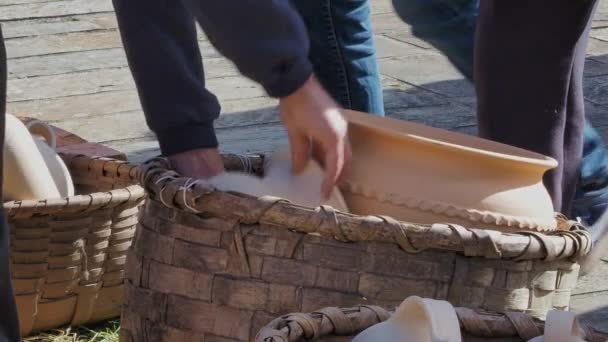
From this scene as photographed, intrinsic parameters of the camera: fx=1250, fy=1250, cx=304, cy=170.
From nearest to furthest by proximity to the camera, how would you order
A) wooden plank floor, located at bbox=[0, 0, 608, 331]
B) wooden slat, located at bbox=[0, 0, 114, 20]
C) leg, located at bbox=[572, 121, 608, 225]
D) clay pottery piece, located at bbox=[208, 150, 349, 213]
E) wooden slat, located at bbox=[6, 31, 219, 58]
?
clay pottery piece, located at bbox=[208, 150, 349, 213]
leg, located at bbox=[572, 121, 608, 225]
wooden plank floor, located at bbox=[0, 0, 608, 331]
wooden slat, located at bbox=[6, 31, 219, 58]
wooden slat, located at bbox=[0, 0, 114, 20]

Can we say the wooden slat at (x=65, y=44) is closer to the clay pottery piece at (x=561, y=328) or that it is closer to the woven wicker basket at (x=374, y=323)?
the woven wicker basket at (x=374, y=323)

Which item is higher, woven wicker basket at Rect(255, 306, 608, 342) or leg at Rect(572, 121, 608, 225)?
woven wicker basket at Rect(255, 306, 608, 342)

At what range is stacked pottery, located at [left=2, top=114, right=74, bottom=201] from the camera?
5.44 ft

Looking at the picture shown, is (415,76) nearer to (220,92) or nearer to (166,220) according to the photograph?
(220,92)

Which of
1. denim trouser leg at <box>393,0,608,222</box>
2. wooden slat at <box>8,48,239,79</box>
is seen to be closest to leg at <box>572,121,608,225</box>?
denim trouser leg at <box>393,0,608,222</box>

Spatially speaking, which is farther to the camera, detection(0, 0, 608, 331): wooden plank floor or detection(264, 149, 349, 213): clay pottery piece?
detection(0, 0, 608, 331): wooden plank floor

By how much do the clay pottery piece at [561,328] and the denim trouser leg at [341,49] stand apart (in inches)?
37.3

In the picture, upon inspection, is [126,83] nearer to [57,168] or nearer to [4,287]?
[57,168]

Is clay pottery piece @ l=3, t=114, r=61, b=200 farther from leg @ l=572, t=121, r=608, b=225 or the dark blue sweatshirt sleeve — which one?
leg @ l=572, t=121, r=608, b=225

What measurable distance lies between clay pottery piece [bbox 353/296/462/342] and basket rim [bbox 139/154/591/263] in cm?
24

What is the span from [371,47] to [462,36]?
0.15m

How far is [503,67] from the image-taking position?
1.80 m

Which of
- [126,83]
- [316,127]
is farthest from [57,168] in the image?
[126,83]

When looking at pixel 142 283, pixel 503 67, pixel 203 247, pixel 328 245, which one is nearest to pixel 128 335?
pixel 142 283
